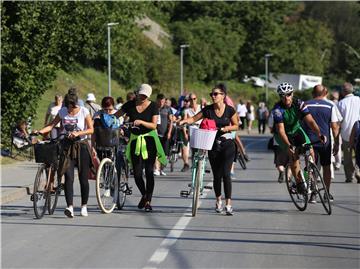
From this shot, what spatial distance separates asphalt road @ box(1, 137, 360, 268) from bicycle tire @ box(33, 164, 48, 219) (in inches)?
7.3

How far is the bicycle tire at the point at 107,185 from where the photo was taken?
45.5ft

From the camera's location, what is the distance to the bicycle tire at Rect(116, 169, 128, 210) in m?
14.4

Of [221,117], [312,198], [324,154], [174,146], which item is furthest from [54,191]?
[174,146]

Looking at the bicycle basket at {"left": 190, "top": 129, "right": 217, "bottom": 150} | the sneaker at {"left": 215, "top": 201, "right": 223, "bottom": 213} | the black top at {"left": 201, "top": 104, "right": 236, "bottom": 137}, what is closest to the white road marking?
the sneaker at {"left": 215, "top": 201, "right": 223, "bottom": 213}

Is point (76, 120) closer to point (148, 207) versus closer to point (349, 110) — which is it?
point (148, 207)

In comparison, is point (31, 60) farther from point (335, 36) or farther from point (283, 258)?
point (335, 36)

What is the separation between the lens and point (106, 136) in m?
14.6

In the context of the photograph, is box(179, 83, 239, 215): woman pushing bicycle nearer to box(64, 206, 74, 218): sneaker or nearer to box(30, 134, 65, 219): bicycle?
box(30, 134, 65, 219): bicycle

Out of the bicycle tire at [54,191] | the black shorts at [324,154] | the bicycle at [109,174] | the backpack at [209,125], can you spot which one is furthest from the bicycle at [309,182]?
the bicycle tire at [54,191]

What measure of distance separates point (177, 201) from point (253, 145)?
2354 cm

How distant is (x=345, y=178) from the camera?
2030 centimetres

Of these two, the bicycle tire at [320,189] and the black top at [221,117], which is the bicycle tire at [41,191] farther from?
the bicycle tire at [320,189]

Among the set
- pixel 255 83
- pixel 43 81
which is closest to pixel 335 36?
pixel 255 83

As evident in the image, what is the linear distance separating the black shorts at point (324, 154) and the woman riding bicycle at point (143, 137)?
8.14 ft
